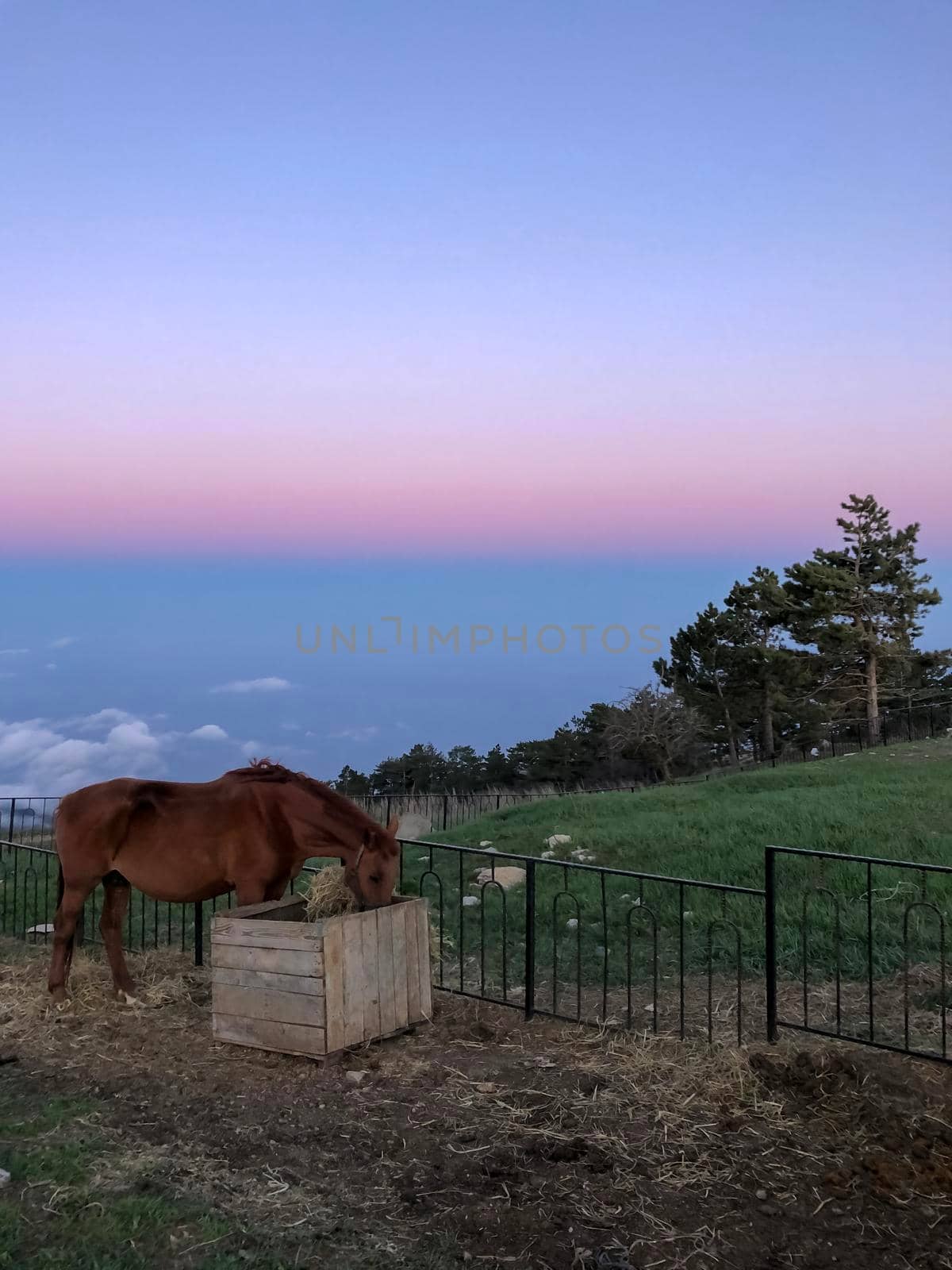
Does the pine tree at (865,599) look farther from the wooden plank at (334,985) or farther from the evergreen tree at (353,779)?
the wooden plank at (334,985)

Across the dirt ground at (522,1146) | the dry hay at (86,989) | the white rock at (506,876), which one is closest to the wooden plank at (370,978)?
the dirt ground at (522,1146)

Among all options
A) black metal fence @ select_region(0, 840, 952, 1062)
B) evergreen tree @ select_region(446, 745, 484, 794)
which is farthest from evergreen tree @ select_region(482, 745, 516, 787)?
black metal fence @ select_region(0, 840, 952, 1062)

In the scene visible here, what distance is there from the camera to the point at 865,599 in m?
32.8

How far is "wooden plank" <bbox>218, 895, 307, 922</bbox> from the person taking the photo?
604 centimetres

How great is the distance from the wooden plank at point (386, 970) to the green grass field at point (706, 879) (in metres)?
0.63

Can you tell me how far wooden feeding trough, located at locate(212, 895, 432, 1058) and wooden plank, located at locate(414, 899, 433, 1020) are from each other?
1 cm

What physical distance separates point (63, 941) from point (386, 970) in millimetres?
2489

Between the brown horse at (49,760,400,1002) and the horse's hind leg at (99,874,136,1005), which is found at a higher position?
the brown horse at (49,760,400,1002)

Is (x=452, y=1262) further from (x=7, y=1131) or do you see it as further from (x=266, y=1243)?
(x=7, y=1131)

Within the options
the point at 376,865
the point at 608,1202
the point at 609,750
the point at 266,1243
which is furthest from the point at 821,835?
the point at 609,750

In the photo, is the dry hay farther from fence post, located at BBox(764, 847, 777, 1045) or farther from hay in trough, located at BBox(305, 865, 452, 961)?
fence post, located at BBox(764, 847, 777, 1045)

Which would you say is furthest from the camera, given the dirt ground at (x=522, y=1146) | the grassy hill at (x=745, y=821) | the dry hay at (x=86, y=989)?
the grassy hill at (x=745, y=821)

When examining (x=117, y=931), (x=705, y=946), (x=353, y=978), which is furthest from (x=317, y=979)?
(x=705, y=946)

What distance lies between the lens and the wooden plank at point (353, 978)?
5.56 m
